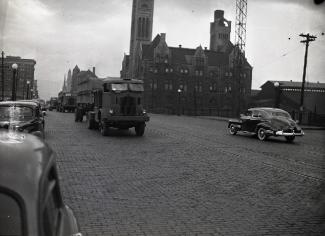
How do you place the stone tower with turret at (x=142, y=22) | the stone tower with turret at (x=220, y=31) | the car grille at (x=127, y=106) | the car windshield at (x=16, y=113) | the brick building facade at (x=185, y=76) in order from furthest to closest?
the stone tower with turret at (x=220, y=31) < the stone tower with turret at (x=142, y=22) < the brick building facade at (x=185, y=76) < the car grille at (x=127, y=106) < the car windshield at (x=16, y=113)

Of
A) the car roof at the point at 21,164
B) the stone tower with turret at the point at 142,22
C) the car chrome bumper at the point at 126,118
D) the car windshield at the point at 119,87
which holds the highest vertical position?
→ the stone tower with turret at the point at 142,22

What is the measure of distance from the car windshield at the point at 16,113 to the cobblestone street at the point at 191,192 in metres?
1.41

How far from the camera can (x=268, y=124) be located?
59.8 ft

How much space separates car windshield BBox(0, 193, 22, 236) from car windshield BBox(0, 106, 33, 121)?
10.3 metres

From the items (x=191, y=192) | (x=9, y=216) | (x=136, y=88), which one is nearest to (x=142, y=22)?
(x=136, y=88)

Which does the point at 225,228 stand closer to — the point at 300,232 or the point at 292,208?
the point at 300,232

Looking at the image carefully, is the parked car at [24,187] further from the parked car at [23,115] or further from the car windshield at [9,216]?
the parked car at [23,115]

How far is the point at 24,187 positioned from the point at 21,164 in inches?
3.9

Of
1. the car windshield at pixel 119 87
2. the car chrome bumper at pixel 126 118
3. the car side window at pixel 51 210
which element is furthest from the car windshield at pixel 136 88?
the car side window at pixel 51 210

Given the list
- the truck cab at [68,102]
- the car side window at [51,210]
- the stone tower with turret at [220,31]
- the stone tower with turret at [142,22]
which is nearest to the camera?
the car side window at [51,210]

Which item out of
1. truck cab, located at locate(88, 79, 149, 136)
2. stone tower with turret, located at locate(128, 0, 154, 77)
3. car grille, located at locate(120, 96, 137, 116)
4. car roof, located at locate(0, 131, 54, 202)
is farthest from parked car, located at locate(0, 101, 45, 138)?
stone tower with turret, located at locate(128, 0, 154, 77)

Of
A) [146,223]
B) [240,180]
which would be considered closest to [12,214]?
[146,223]

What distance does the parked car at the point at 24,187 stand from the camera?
149cm

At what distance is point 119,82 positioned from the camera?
18359mm
